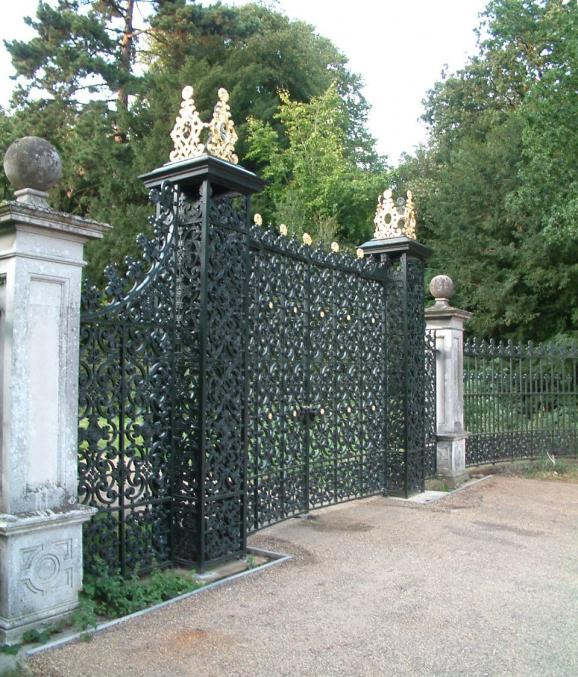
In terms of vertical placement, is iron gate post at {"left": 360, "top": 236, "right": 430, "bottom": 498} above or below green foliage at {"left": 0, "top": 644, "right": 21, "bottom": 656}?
above

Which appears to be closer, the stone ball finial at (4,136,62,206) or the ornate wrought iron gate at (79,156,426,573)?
the stone ball finial at (4,136,62,206)

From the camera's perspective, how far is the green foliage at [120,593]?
3.74 m

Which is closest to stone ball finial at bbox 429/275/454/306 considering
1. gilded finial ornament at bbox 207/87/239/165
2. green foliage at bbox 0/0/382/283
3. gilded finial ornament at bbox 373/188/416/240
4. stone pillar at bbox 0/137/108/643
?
gilded finial ornament at bbox 373/188/416/240

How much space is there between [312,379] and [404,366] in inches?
63.2

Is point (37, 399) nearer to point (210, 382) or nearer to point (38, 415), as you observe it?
point (38, 415)

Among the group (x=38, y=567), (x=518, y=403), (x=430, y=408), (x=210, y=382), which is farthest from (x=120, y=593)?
(x=518, y=403)

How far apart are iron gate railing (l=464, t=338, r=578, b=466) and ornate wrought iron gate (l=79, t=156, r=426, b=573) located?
3.50 meters

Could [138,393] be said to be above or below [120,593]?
above

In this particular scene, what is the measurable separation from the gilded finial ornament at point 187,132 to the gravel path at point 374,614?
10.5 ft

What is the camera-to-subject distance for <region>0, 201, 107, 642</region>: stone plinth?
3.44m

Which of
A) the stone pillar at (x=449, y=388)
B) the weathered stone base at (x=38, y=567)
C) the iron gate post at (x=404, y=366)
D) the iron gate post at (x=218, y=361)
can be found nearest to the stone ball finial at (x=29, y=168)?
the iron gate post at (x=218, y=361)

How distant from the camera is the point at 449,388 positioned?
8719 mm

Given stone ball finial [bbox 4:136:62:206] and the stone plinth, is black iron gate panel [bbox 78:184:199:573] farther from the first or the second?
stone ball finial [bbox 4:136:62:206]

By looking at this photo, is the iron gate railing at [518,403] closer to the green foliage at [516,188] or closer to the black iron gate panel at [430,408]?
the black iron gate panel at [430,408]
